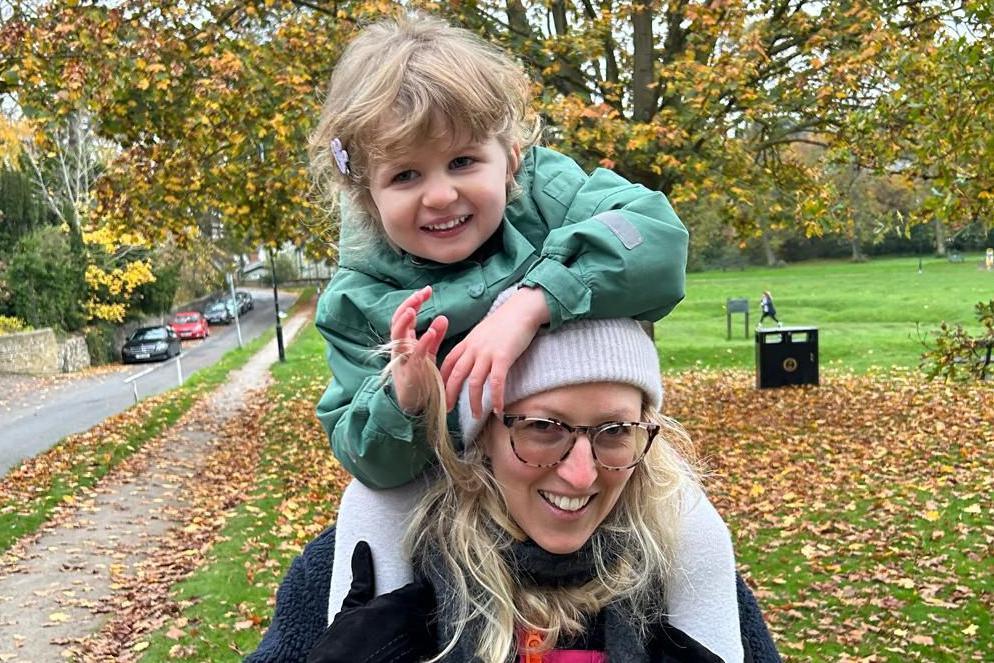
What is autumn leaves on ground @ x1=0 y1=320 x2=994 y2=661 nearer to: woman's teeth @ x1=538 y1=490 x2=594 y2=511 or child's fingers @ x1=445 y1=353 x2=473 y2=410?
woman's teeth @ x1=538 y1=490 x2=594 y2=511

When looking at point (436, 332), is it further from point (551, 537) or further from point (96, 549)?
point (96, 549)

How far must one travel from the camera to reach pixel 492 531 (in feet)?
6.01

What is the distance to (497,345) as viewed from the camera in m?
1.59

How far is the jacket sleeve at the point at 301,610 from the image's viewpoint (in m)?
1.87

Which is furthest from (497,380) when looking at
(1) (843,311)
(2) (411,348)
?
(1) (843,311)

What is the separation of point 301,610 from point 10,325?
36055 millimetres

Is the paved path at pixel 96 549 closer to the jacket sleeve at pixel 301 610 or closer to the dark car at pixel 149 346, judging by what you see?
the jacket sleeve at pixel 301 610

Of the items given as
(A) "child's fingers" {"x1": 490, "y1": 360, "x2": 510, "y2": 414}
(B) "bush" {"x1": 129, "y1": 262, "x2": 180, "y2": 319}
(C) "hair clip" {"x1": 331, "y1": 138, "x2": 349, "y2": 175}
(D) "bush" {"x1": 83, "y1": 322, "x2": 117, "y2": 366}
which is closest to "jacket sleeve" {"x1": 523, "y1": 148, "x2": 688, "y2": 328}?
(A) "child's fingers" {"x1": 490, "y1": 360, "x2": 510, "y2": 414}

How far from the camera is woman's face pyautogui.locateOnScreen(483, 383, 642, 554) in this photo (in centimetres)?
170

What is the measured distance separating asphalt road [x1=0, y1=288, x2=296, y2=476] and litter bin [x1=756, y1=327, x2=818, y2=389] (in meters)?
12.5

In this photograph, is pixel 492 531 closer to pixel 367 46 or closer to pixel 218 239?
pixel 367 46

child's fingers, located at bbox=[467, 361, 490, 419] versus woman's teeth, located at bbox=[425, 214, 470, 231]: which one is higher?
woman's teeth, located at bbox=[425, 214, 470, 231]

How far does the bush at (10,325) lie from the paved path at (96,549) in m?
20.5

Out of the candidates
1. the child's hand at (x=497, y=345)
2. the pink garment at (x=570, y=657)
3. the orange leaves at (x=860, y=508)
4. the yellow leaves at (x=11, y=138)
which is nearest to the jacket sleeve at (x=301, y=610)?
the pink garment at (x=570, y=657)
